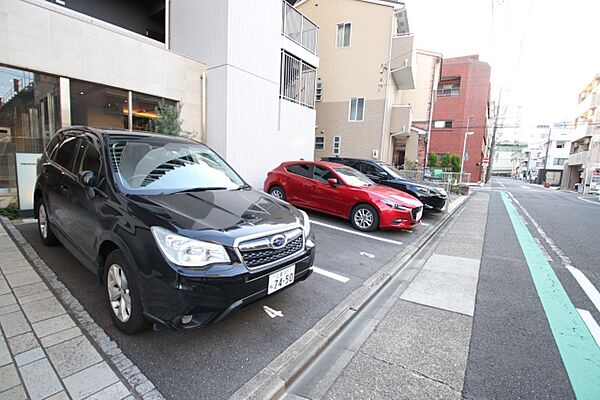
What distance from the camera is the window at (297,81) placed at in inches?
431

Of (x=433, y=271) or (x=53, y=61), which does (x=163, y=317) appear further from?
(x=53, y=61)

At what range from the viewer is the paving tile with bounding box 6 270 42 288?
295 centimetres

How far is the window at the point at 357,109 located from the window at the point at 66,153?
15694 mm

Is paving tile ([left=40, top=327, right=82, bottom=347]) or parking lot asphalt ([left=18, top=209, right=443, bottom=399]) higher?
paving tile ([left=40, top=327, right=82, bottom=347])

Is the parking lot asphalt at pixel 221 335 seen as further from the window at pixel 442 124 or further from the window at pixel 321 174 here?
the window at pixel 442 124

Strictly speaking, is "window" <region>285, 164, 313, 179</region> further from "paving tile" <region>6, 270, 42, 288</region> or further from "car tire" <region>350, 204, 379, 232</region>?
"paving tile" <region>6, 270, 42, 288</region>

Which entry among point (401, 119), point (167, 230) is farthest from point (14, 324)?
point (401, 119)

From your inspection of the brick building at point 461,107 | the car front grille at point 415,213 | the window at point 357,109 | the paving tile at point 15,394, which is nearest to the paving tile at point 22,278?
the paving tile at point 15,394

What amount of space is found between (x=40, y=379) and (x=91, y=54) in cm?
682

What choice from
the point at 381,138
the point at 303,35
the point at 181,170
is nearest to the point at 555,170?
the point at 381,138

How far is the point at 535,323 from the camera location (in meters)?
2.95

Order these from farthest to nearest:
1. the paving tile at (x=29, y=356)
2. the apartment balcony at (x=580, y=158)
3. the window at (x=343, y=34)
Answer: the apartment balcony at (x=580, y=158) < the window at (x=343, y=34) < the paving tile at (x=29, y=356)

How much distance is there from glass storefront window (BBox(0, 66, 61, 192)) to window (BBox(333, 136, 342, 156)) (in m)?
14.2

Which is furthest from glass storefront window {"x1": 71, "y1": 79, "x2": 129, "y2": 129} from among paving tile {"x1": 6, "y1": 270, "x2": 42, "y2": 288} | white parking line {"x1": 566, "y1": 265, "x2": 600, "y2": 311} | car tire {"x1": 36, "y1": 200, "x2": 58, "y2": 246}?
white parking line {"x1": 566, "y1": 265, "x2": 600, "y2": 311}
